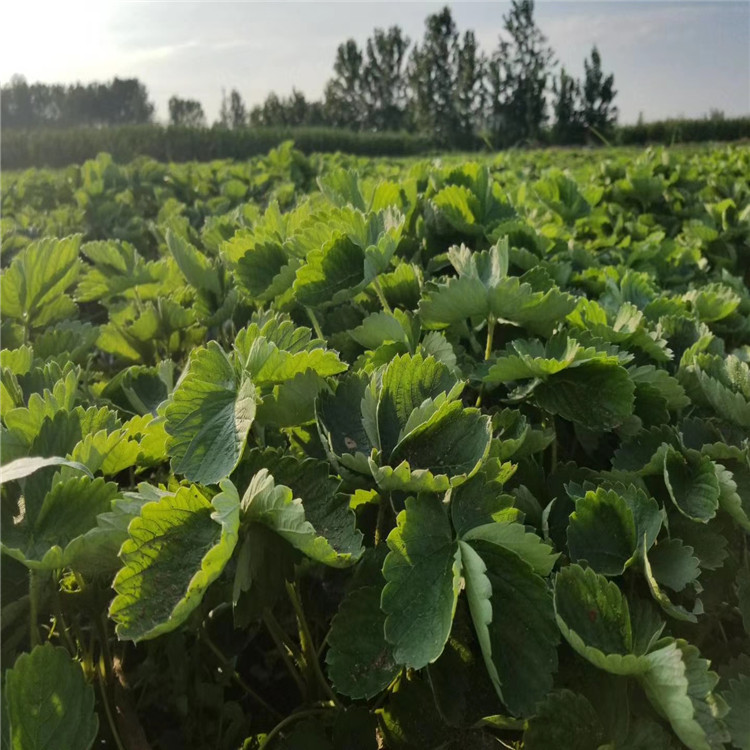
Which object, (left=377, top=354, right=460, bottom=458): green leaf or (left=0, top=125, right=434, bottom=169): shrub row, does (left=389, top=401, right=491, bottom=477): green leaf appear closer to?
(left=377, top=354, right=460, bottom=458): green leaf

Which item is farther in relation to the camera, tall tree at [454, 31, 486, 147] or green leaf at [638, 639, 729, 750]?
tall tree at [454, 31, 486, 147]

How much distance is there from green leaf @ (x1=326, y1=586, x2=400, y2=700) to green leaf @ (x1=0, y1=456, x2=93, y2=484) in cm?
30

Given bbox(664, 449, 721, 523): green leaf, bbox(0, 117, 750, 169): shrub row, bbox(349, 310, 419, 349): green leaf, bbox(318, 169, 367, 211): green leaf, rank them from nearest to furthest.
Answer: bbox(664, 449, 721, 523): green leaf, bbox(349, 310, 419, 349): green leaf, bbox(318, 169, 367, 211): green leaf, bbox(0, 117, 750, 169): shrub row

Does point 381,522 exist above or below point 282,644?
above

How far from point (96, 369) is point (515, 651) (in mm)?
1308

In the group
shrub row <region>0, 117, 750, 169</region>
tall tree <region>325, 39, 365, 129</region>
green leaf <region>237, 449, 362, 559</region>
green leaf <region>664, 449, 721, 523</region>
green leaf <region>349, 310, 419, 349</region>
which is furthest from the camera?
tall tree <region>325, 39, 365, 129</region>

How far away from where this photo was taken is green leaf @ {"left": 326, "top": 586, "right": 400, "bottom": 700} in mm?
680

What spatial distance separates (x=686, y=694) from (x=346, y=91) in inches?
2347

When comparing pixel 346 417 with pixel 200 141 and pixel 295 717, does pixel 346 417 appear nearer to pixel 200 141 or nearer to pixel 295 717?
pixel 295 717

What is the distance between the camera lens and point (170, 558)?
66 cm

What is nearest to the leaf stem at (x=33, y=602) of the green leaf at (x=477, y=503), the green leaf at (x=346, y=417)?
the green leaf at (x=346, y=417)

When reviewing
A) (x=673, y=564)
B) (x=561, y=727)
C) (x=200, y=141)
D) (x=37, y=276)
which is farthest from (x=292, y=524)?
(x=200, y=141)

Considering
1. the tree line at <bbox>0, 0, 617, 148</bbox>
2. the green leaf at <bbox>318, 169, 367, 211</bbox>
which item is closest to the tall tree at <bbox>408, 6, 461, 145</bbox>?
the tree line at <bbox>0, 0, 617, 148</bbox>

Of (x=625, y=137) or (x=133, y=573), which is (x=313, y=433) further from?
(x=625, y=137)
